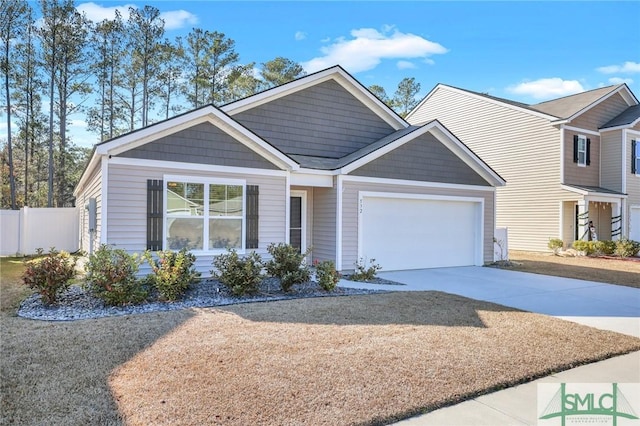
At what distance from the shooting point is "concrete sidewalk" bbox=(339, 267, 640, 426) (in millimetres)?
3492

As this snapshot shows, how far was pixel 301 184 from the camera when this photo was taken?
11.0 metres

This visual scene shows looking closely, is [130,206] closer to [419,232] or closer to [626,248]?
[419,232]

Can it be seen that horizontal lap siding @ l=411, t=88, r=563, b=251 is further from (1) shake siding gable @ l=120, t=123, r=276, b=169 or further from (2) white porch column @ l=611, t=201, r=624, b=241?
(1) shake siding gable @ l=120, t=123, r=276, b=169

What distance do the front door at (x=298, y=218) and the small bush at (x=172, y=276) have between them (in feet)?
15.2

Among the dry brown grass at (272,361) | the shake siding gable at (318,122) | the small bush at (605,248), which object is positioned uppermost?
the shake siding gable at (318,122)

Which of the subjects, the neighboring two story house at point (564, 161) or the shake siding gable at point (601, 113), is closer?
the neighboring two story house at point (564, 161)

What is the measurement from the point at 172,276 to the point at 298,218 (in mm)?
5365

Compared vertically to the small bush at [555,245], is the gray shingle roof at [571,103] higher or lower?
higher

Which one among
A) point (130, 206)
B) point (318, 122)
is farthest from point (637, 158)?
point (130, 206)

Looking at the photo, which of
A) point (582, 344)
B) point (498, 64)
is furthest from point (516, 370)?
point (498, 64)

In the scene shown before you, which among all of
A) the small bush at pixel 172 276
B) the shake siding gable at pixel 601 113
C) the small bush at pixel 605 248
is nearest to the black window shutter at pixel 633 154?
the shake siding gable at pixel 601 113

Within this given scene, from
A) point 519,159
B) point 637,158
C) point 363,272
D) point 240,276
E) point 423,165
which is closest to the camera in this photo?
point 240,276

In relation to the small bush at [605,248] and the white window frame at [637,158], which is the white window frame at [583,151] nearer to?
the white window frame at [637,158]

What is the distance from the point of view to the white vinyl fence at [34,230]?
584 inches
